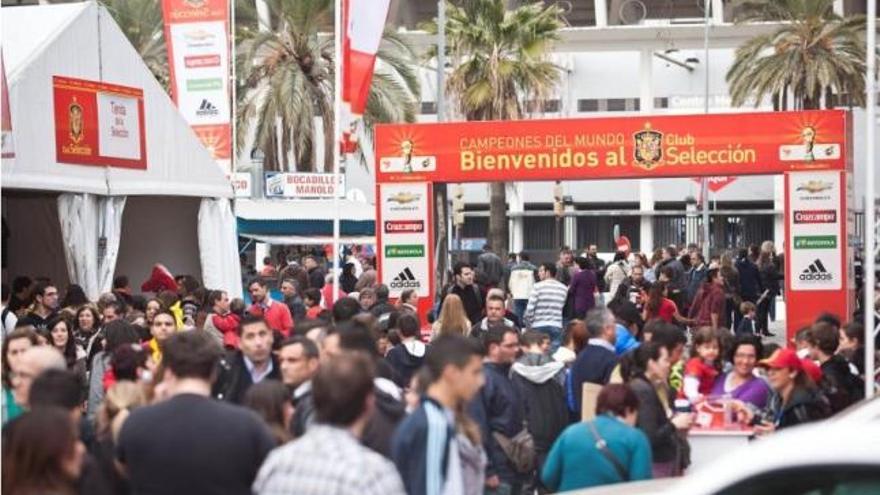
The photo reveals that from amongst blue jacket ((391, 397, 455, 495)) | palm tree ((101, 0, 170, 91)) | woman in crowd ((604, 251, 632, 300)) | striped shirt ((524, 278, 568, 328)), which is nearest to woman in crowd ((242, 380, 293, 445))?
blue jacket ((391, 397, 455, 495))

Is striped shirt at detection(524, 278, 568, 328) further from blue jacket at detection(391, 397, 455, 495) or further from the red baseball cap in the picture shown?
blue jacket at detection(391, 397, 455, 495)

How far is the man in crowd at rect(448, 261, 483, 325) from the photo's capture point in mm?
20969

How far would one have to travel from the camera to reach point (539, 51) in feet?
141

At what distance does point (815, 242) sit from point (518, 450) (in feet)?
47.8

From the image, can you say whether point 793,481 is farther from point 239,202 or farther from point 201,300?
point 239,202

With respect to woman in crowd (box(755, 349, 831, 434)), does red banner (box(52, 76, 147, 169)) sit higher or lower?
higher

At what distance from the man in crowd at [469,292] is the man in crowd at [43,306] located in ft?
16.8

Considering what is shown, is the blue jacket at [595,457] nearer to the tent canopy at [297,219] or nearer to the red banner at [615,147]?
the red banner at [615,147]

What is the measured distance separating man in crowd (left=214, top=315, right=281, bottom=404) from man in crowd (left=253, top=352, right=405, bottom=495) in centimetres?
370

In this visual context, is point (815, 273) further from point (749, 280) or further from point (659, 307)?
point (749, 280)

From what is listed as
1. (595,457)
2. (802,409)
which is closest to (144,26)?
(802,409)

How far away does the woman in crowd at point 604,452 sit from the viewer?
8.36 metres

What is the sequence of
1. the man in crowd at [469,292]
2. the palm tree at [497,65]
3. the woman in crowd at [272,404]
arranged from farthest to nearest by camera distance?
the palm tree at [497,65] < the man in crowd at [469,292] < the woman in crowd at [272,404]

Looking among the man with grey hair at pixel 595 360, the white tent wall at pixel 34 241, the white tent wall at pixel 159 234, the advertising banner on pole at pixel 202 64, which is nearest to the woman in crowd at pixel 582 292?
the white tent wall at pixel 159 234
